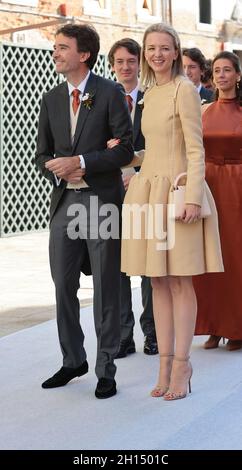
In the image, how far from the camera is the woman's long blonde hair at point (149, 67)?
15.8 feet

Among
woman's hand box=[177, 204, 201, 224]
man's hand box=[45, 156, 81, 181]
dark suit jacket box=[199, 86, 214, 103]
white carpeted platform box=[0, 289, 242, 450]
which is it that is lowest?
white carpeted platform box=[0, 289, 242, 450]

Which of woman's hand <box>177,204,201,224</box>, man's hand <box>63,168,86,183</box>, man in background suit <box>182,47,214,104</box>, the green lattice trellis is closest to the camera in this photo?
woman's hand <box>177,204,201,224</box>

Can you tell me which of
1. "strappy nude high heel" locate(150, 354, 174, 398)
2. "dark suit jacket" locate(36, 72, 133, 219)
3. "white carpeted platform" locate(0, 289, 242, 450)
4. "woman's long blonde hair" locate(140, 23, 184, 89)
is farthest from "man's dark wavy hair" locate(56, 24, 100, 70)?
"white carpeted platform" locate(0, 289, 242, 450)

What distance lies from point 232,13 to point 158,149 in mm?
16503

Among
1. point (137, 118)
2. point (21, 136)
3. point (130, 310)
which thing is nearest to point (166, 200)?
point (137, 118)

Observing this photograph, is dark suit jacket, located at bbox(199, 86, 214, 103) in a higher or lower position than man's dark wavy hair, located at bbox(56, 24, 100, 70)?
lower

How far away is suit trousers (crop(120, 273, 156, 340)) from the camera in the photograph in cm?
590

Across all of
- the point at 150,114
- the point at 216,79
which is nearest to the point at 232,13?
the point at 216,79

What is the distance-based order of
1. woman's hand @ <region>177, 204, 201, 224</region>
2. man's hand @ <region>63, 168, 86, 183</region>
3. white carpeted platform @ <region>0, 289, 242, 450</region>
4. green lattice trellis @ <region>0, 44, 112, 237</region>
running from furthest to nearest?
green lattice trellis @ <region>0, 44, 112, 237</region> < man's hand @ <region>63, 168, 86, 183</region> < woman's hand @ <region>177, 204, 201, 224</region> < white carpeted platform @ <region>0, 289, 242, 450</region>

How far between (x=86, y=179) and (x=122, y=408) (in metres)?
1.03

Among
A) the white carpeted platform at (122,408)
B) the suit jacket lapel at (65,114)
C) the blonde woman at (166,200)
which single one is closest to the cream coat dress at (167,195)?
the blonde woman at (166,200)

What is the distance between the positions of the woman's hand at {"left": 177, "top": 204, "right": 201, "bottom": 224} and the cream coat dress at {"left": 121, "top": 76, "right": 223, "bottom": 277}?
0.03m

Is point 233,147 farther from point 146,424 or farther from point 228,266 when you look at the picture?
point 146,424

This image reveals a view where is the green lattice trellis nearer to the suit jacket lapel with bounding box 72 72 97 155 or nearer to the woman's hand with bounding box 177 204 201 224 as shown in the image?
the suit jacket lapel with bounding box 72 72 97 155
